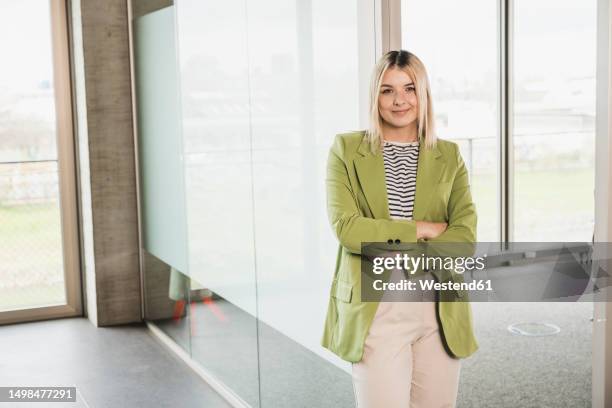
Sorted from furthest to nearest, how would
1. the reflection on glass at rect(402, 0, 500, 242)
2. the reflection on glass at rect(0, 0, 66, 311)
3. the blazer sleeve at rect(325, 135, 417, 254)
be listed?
the reflection on glass at rect(0, 0, 66, 311)
the reflection on glass at rect(402, 0, 500, 242)
the blazer sleeve at rect(325, 135, 417, 254)

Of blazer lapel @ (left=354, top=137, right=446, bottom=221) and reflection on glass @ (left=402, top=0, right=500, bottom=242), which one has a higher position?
reflection on glass @ (left=402, top=0, right=500, bottom=242)

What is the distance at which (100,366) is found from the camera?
483cm

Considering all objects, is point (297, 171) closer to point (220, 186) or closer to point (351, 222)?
point (220, 186)

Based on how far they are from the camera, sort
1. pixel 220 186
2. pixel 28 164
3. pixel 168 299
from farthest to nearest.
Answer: pixel 28 164, pixel 168 299, pixel 220 186

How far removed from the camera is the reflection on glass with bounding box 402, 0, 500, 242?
2.99 metres

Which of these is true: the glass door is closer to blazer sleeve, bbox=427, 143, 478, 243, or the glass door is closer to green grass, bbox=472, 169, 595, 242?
green grass, bbox=472, 169, 595, 242

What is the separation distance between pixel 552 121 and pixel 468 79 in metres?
0.51

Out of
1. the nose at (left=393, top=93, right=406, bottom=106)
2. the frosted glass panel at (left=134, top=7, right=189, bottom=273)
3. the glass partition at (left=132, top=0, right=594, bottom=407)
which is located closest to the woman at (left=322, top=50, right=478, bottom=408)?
the nose at (left=393, top=93, right=406, bottom=106)

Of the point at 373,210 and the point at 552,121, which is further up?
the point at 552,121

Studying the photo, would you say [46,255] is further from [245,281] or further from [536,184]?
[536,184]

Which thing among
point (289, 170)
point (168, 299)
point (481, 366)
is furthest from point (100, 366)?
point (481, 366)

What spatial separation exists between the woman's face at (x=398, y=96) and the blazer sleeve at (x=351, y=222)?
173mm

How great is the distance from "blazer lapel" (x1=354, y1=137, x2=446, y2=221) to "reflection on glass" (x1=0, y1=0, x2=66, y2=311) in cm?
409

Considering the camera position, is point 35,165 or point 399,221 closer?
point 399,221
